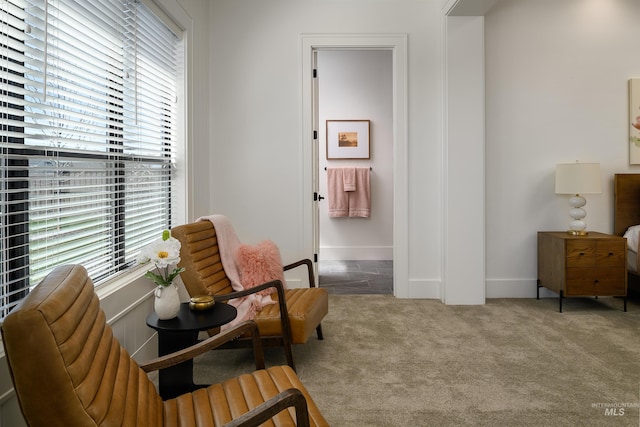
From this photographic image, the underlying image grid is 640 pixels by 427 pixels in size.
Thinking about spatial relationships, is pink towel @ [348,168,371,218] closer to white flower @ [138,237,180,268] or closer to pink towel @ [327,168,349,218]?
pink towel @ [327,168,349,218]

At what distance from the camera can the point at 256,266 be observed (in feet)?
9.57

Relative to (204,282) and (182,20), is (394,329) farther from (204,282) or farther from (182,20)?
(182,20)

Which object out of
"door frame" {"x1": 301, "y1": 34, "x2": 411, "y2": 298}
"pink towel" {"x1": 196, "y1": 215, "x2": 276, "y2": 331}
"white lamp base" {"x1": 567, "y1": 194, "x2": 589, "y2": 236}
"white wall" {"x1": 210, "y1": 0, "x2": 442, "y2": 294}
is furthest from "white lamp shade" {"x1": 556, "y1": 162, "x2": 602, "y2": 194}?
"pink towel" {"x1": 196, "y1": 215, "x2": 276, "y2": 331}

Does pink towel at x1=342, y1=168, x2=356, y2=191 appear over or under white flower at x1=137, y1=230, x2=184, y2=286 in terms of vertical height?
over

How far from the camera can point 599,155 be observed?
421 centimetres

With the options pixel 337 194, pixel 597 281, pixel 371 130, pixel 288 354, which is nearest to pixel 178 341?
pixel 288 354

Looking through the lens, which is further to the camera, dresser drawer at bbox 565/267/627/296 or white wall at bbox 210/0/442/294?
white wall at bbox 210/0/442/294

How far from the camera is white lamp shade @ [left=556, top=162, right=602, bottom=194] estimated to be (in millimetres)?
3756

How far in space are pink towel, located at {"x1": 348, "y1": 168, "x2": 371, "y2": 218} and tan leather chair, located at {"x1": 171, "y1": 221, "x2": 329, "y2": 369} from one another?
3.61 metres

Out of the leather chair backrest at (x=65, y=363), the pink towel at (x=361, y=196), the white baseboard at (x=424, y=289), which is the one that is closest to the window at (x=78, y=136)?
the leather chair backrest at (x=65, y=363)

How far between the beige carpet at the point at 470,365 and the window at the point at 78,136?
1.05 m

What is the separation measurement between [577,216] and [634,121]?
3.84 ft

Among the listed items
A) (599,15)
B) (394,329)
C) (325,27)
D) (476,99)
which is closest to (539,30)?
(599,15)

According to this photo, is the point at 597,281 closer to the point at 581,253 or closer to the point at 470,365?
the point at 581,253
